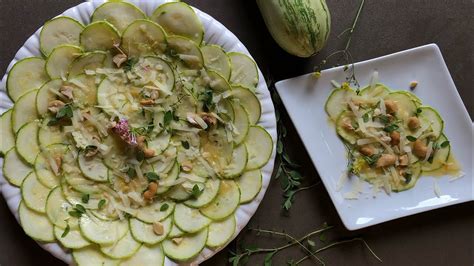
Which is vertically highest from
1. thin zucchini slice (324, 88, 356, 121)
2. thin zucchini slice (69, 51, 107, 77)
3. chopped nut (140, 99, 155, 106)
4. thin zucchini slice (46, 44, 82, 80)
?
thin zucchini slice (46, 44, 82, 80)

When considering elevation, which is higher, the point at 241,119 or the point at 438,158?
the point at 241,119

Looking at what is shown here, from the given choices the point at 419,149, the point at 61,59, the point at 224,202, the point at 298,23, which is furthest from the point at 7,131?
the point at 419,149

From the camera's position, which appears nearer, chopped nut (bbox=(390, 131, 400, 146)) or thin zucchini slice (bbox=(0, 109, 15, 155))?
thin zucchini slice (bbox=(0, 109, 15, 155))

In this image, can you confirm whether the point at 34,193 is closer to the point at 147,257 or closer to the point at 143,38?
the point at 147,257

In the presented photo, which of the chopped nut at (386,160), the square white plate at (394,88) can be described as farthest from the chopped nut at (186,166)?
the chopped nut at (386,160)

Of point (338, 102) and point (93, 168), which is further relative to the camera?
point (338, 102)

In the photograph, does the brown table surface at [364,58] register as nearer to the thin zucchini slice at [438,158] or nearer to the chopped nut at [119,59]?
the thin zucchini slice at [438,158]

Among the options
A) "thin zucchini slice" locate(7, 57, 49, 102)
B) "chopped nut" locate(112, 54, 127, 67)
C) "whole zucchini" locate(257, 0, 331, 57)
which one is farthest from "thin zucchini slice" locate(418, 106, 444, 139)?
"thin zucchini slice" locate(7, 57, 49, 102)

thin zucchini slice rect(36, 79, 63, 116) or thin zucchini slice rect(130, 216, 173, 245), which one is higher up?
thin zucchini slice rect(36, 79, 63, 116)

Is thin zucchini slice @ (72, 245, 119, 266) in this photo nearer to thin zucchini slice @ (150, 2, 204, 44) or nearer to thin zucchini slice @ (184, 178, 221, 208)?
thin zucchini slice @ (184, 178, 221, 208)
